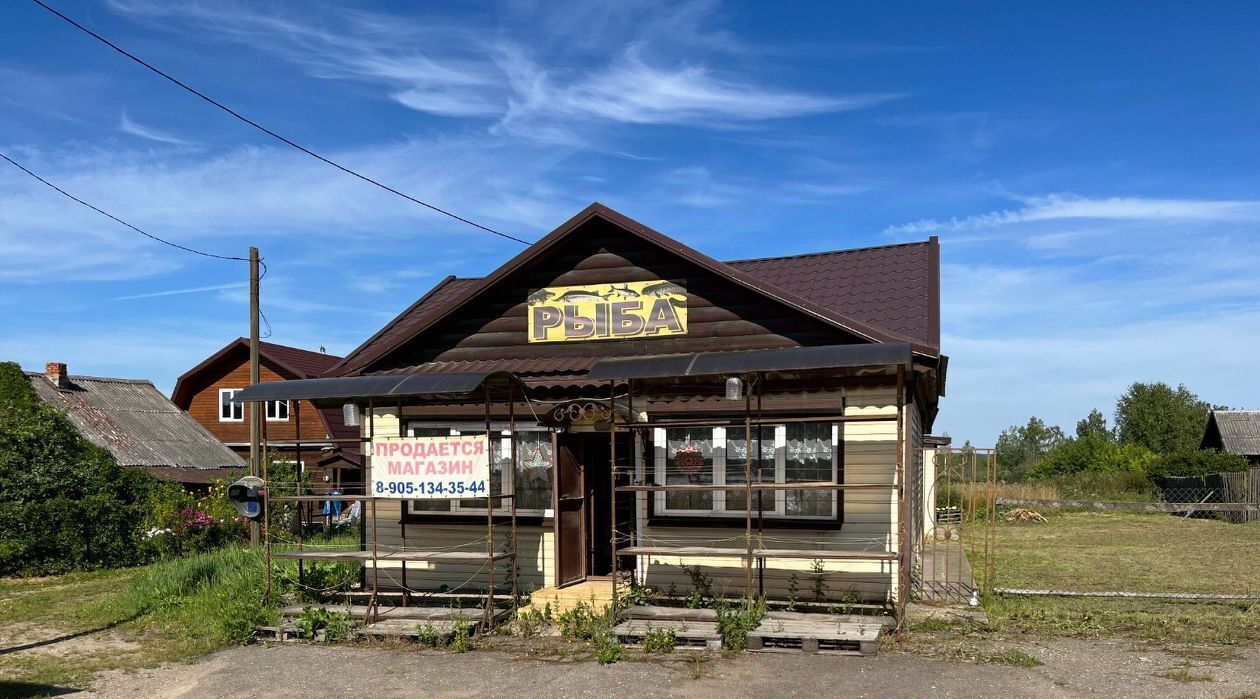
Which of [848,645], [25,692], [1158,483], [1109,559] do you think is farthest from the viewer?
[1158,483]

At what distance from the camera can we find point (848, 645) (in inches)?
398

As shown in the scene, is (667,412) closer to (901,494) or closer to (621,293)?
(621,293)

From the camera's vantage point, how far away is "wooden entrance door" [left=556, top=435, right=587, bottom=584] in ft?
42.3

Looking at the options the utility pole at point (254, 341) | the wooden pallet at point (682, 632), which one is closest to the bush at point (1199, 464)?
the wooden pallet at point (682, 632)

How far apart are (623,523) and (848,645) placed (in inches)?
165

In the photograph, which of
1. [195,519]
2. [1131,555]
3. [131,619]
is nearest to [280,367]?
[195,519]

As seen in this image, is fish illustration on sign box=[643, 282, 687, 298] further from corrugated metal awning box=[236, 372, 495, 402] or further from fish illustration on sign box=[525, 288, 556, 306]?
corrugated metal awning box=[236, 372, 495, 402]

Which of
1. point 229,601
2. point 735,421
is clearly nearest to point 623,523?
point 735,421

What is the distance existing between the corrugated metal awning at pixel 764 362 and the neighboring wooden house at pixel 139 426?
51.8 feet

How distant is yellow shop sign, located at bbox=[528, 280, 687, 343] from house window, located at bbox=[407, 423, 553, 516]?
4.59 feet

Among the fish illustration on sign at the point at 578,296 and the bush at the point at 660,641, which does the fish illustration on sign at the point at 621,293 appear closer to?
the fish illustration on sign at the point at 578,296

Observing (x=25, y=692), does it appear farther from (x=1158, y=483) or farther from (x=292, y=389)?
(x=1158, y=483)

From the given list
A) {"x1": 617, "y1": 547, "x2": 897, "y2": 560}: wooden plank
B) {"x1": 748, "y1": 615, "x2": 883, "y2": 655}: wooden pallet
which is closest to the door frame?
{"x1": 617, "y1": 547, "x2": 897, "y2": 560}: wooden plank

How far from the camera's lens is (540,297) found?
14172 millimetres
